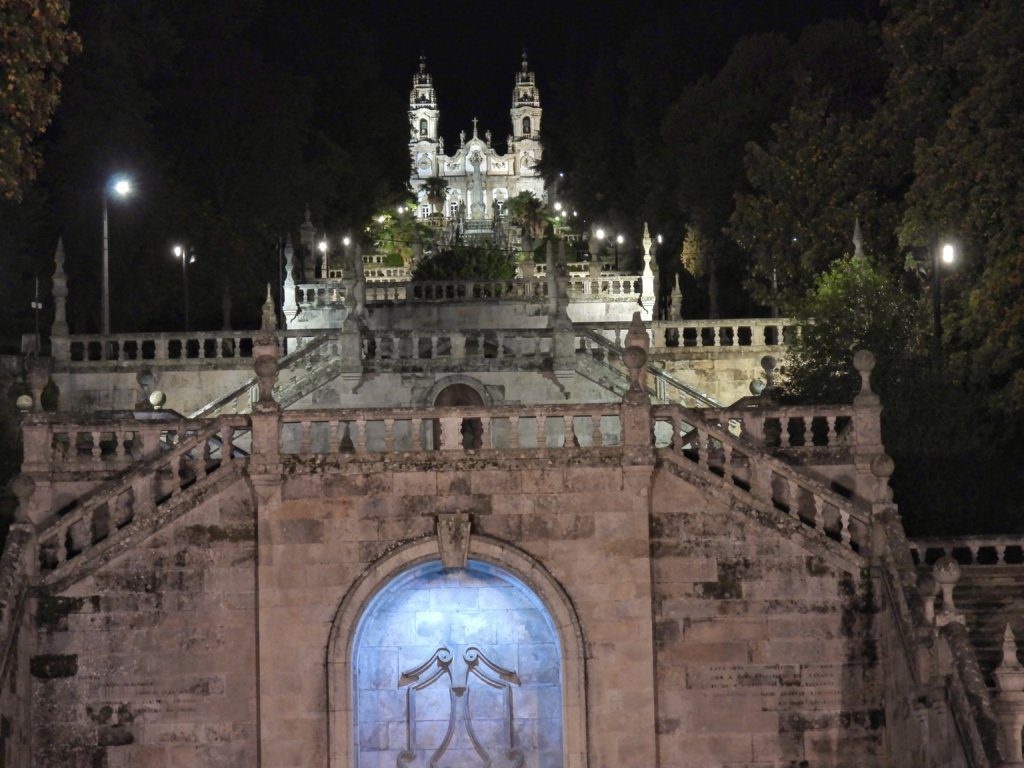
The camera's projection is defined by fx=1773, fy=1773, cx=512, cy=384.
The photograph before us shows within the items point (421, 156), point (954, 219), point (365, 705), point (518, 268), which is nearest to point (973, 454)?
point (954, 219)

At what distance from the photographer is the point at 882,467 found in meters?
25.5

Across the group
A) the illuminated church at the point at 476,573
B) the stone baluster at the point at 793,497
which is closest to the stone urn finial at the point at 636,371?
the illuminated church at the point at 476,573

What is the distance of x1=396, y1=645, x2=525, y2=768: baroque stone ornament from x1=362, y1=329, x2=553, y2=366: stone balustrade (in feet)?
35.0

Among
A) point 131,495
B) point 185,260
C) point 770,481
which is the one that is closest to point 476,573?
point 770,481

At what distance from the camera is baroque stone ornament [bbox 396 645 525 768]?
25969mm

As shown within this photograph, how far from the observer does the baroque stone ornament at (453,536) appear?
2506 centimetres

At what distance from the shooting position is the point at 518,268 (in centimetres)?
6762

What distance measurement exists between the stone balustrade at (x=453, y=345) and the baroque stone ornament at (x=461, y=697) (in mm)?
10666

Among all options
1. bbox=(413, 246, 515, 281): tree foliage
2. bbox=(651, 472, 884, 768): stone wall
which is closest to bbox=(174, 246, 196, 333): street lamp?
bbox=(413, 246, 515, 281): tree foliage

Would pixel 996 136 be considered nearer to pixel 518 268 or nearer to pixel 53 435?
pixel 53 435

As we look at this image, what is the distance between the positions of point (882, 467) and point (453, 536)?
6.24 metres

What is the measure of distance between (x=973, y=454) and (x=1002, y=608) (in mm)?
5777

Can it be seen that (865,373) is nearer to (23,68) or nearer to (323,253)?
(23,68)

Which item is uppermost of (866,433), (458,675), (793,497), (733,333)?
(733,333)
